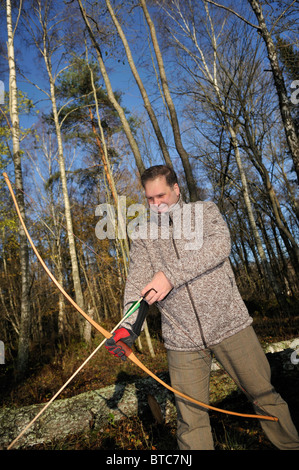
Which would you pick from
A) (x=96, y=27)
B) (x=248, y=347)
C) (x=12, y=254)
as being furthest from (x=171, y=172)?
(x=12, y=254)

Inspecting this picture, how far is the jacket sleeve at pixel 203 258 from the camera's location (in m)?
1.58

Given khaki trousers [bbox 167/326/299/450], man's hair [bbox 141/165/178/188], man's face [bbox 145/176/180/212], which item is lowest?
khaki trousers [bbox 167/326/299/450]

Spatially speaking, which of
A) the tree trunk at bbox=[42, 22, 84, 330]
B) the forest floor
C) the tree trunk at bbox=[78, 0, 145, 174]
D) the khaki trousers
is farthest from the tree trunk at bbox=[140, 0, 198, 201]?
the tree trunk at bbox=[42, 22, 84, 330]

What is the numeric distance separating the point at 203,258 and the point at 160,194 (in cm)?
54

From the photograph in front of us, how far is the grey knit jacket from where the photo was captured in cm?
161

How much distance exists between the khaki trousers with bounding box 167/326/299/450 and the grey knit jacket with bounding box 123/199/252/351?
0.24 feet

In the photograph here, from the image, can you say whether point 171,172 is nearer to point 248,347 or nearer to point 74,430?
point 248,347

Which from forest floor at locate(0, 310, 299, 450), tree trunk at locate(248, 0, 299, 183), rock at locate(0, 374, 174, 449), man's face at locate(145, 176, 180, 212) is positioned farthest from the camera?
tree trunk at locate(248, 0, 299, 183)

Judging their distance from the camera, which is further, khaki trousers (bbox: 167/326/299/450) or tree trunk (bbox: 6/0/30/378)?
tree trunk (bbox: 6/0/30/378)

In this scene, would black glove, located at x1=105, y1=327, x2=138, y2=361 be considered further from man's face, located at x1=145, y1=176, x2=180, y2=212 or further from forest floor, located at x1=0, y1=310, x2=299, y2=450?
forest floor, located at x1=0, y1=310, x2=299, y2=450

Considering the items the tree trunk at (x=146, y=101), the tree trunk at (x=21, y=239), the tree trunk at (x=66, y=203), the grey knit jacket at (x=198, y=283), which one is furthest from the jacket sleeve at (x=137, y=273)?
the tree trunk at (x=66, y=203)

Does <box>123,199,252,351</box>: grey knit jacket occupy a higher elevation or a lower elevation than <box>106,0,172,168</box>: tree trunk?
lower

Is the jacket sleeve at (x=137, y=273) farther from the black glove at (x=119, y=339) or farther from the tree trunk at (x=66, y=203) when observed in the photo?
the tree trunk at (x=66, y=203)

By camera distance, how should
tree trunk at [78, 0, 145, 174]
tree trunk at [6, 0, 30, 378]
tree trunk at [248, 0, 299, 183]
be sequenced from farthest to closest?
tree trunk at [6, 0, 30, 378]
tree trunk at [78, 0, 145, 174]
tree trunk at [248, 0, 299, 183]
